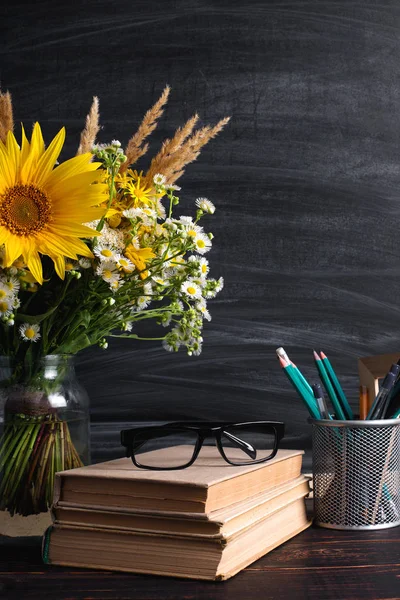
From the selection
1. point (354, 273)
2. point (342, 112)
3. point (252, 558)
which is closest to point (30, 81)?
point (342, 112)

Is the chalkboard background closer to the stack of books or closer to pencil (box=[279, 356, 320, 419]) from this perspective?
pencil (box=[279, 356, 320, 419])

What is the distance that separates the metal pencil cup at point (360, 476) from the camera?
0.89m

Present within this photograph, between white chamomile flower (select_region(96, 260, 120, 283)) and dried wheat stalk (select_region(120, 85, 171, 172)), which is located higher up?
dried wheat stalk (select_region(120, 85, 171, 172))

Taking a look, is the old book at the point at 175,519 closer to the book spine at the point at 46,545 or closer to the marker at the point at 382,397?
the book spine at the point at 46,545

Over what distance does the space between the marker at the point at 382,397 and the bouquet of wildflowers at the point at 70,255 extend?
0.81 feet

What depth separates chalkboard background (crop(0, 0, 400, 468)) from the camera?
1.21 m

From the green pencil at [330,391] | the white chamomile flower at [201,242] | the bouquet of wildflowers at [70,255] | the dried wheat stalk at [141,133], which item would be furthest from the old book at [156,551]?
the dried wheat stalk at [141,133]

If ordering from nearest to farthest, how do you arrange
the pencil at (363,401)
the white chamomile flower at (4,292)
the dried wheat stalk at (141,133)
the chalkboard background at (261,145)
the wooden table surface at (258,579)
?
the wooden table surface at (258,579), the white chamomile flower at (4,292), the dried wheat stalk at (141,133), the pencil at (363,401), the chalkboard background at (261,145)

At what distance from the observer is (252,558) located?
2.52 ft

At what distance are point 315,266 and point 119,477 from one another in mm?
608

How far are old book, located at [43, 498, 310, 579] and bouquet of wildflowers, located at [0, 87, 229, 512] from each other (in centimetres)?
10

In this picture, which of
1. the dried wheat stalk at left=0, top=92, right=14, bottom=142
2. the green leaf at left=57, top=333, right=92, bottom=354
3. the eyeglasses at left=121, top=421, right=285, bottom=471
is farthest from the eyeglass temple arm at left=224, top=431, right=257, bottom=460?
the dried wheat stalk at left=0, top=92, right=14, bottom=142

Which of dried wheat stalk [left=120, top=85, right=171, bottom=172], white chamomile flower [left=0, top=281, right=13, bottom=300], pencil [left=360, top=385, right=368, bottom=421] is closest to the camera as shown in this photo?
white chamomile flower [left=0, top=281, right=13, bottom=300]

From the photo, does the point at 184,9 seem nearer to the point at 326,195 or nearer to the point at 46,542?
the point at 326,195
